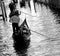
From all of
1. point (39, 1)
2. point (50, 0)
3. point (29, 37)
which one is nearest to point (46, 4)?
point (50, 0)

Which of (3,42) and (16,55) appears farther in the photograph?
(3,42)

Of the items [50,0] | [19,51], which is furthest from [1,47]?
[50,0]

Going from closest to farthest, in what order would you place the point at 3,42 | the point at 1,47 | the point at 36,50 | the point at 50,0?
the point at 36,50
the point at 1,47
the point at 3,42
the point at 50,0

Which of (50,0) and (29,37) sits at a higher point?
(50,0)

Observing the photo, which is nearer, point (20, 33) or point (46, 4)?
point (20, 33)

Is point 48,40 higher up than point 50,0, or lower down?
lower down

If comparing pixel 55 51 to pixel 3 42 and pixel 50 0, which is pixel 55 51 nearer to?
pixel 3 42

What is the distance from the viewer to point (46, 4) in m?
20.4

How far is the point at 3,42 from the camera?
9.87m

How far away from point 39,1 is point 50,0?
158 inches

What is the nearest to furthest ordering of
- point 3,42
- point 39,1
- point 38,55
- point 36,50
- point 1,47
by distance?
point 38,55, point 36,50, point 1,47, point 3,42, point 39,1

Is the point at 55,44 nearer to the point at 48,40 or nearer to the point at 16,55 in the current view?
the point at 48,40

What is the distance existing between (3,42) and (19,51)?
1863mm

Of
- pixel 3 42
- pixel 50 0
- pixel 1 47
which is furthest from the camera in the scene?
pixel 50 0
